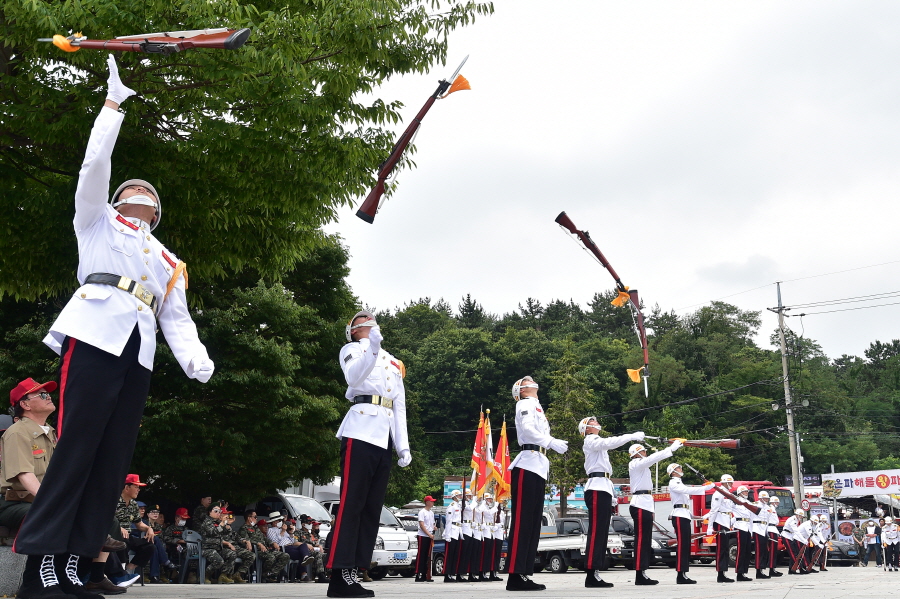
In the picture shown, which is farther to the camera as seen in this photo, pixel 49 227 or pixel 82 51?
pixel 49 227

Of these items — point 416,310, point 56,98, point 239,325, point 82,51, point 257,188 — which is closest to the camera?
point 82,51

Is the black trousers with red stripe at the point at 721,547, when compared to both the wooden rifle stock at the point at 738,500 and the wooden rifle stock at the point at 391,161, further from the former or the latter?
the wooden rifle stock at the point at 391,161

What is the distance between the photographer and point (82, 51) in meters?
7.38

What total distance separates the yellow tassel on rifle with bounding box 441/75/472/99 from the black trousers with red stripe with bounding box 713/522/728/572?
9.61m

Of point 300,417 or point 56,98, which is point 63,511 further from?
point 300,417

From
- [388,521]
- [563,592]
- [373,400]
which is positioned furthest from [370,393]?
[388,521]

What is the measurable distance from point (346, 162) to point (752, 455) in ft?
220

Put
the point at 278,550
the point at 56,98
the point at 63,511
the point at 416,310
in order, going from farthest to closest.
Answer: the point at 416,310 < the point at 278,550 < the point at 56,98 < the point at 63,511

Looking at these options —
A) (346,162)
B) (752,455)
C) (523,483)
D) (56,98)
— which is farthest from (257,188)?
(752,455)

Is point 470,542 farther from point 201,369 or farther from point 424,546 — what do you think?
point 201,369

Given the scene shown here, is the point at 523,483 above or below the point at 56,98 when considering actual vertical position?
below

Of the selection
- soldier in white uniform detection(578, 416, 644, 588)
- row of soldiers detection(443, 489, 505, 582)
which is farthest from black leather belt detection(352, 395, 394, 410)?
row of soldiers detection(443, 489, 505, 582)

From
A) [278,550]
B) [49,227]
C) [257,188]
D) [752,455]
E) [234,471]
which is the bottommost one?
[278,550]

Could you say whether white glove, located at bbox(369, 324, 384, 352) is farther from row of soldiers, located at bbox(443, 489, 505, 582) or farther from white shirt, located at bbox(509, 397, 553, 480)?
row of soldiers, located at bbox(443, 489, 505, 582)
